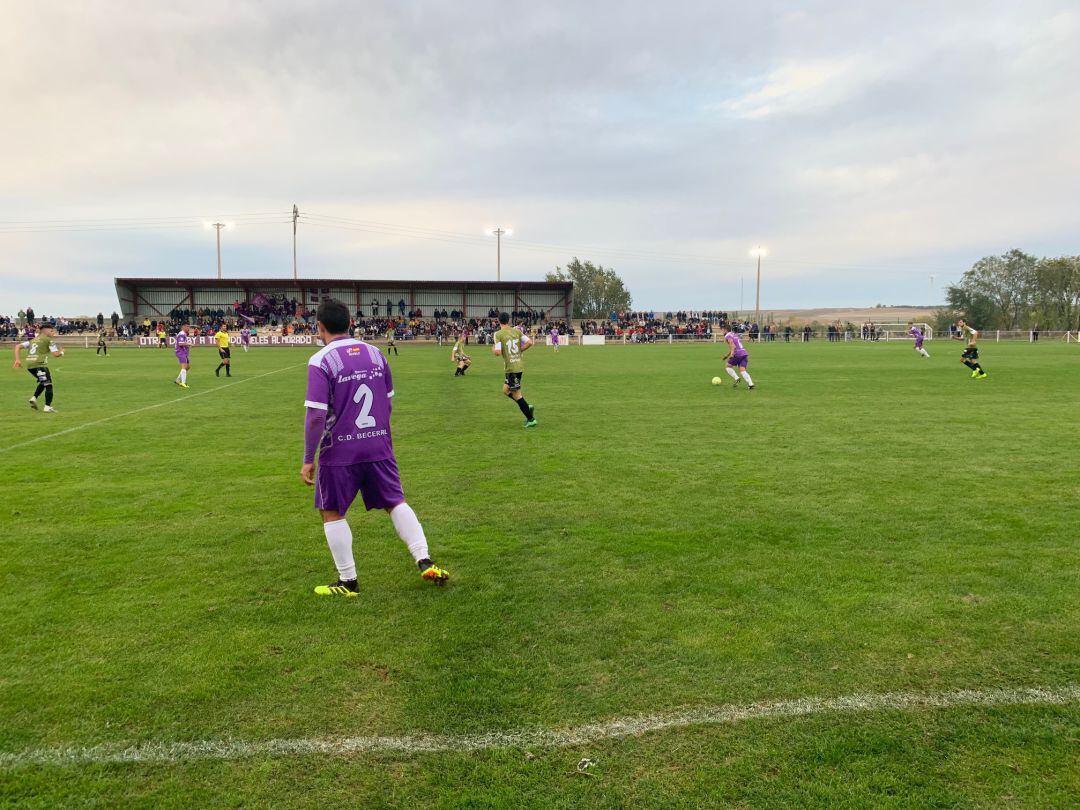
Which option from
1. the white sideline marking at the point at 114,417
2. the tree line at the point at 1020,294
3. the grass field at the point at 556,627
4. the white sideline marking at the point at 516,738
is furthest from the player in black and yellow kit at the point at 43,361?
the tree line at the point at 1020,294

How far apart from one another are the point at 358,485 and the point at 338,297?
2547 inches

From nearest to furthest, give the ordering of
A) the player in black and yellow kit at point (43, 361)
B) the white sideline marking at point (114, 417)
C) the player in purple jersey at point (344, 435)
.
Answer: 1. the player in purple jersey at point (344, 435)
2. the white sideline marking at point (114, 417)
3. the player in black and yellow kit at point (43, 361)

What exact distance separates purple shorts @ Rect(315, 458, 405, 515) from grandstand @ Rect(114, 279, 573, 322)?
64.7m

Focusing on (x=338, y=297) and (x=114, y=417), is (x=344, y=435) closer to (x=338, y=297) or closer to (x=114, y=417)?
(x=114, y=417)

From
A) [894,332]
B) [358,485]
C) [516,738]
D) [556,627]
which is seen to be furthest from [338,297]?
[516,738]

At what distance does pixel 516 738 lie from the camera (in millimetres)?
3164

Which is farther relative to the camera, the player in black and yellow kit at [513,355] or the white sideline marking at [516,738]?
the player in black and yellow kit at [513,355]

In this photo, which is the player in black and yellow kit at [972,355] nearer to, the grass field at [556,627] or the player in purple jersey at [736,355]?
the player in purple jersey at [736,355]

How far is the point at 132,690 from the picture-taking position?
361cm

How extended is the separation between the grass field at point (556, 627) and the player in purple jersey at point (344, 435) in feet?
1.31

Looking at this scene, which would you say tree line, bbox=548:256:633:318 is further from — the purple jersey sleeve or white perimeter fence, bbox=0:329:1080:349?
the purple jersey sleeve

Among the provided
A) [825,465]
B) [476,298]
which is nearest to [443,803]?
[825,465]

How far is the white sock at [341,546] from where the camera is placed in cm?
488

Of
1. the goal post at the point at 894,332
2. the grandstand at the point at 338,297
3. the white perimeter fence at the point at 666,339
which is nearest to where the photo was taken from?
the white perimeter fence at the point at 666,339
